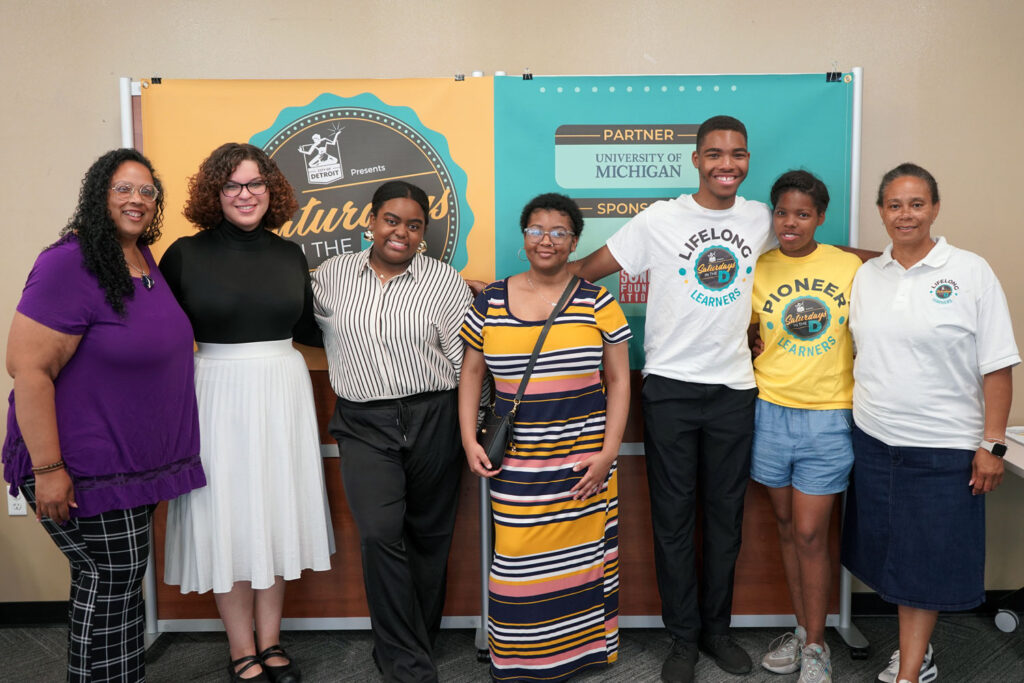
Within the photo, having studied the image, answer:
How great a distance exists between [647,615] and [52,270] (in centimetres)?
245

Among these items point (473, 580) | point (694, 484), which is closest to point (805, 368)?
point (694, 484)

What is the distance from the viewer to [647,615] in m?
2.88

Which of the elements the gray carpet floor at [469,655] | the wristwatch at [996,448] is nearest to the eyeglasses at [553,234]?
the wristwatch at [996,448]

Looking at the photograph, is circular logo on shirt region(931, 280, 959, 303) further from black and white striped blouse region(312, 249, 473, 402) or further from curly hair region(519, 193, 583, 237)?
black and white striped blouse region(312, 249, 473, 402)

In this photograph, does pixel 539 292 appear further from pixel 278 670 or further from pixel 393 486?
pixel 278 670

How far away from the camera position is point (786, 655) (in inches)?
100.0

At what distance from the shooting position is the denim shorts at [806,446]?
2.34 metres

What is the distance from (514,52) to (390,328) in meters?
1.32

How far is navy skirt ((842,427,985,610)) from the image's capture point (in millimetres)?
2160

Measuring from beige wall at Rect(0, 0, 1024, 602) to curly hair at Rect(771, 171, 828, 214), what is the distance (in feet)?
2.23

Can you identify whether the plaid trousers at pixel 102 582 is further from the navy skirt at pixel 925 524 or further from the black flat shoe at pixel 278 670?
the navy skirt at pixel 925 524

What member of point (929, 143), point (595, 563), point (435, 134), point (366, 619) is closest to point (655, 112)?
point (435, 134)

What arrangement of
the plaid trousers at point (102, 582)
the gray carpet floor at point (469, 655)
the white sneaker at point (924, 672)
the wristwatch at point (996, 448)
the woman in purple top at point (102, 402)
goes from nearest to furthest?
→ the woman in purple top at point (102, 402) < the plaid trousers at point (102, 582) < the wristwatch at point (996, 448) < the white sneaker at point (924, 672) < the gray carpet floor at point (469, 655)

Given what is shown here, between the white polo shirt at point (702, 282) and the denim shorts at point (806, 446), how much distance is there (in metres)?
0.16
